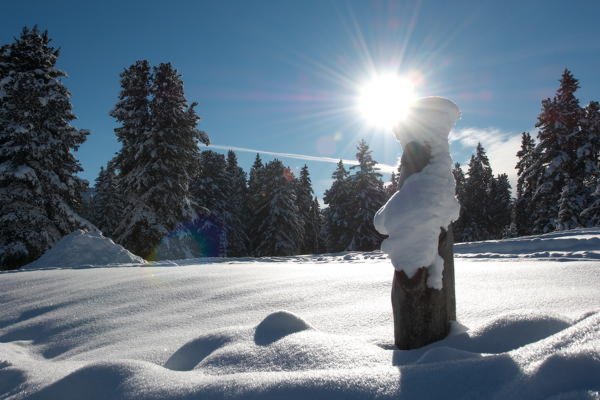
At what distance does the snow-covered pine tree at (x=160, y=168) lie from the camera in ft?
59.4

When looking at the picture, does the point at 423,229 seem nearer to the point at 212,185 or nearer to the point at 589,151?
the point at 589,151

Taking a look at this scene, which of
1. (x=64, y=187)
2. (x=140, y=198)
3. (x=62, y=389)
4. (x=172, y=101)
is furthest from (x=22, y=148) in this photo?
(x=62, y=389)

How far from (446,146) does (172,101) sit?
770 inches

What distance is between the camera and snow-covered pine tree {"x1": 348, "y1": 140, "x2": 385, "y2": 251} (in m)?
A: 29.1

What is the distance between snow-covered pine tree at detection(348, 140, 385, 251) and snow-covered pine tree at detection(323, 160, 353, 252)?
722mm

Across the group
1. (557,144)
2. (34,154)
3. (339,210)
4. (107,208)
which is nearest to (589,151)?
(557,144)

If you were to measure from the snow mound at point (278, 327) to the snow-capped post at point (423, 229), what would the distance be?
0.62m

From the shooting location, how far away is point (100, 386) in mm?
1833

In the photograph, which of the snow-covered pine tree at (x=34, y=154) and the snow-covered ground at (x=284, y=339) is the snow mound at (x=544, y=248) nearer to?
the snow-covered ground at (x=284, y=339)

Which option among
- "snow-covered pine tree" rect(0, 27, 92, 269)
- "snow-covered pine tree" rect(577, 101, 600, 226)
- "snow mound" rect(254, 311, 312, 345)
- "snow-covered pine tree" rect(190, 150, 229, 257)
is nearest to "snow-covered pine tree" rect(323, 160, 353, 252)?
"snow-covered pine tree" rect(190, 150, 229, 257)

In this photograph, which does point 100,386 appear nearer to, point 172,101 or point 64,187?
point 64,187

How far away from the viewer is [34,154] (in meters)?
14.9

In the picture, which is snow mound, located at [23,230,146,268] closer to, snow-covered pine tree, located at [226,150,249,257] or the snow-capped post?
the snow-capped post

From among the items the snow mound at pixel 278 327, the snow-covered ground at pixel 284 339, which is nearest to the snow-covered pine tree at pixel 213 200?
the snow-covered ground at pixel 284 339
